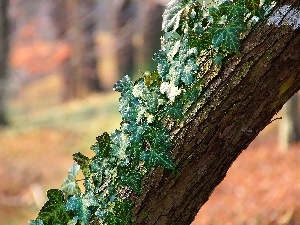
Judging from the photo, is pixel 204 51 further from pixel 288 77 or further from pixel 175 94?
pixel 288 77

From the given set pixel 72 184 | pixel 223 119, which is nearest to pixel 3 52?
pixel 72 184

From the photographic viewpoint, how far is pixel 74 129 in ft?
36.4

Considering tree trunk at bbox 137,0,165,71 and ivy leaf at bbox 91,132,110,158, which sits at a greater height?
tree trunk at bbox 137,0,165,71

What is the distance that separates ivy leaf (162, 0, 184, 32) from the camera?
1992 millimetres

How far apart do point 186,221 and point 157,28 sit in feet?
39.8

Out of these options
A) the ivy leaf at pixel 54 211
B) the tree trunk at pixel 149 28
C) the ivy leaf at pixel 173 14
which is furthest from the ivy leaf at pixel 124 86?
the tree trunk at pixel 149 28

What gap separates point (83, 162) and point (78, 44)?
42.6 ft

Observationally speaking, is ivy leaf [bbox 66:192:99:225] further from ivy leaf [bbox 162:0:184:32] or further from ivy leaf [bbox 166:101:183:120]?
ivy leaf [bbox 162:0:184:32]

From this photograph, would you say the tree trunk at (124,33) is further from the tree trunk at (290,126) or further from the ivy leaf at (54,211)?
the ivy leaf at (54,211)

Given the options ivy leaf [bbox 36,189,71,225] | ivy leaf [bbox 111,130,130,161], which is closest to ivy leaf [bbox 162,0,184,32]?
ivy leaf [bbox 111,130,130,161]

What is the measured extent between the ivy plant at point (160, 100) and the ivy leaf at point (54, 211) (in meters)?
0.05

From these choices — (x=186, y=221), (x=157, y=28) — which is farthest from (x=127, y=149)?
(x=157, y=28)

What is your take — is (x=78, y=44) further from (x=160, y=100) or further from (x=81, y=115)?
(x=160, y=100)

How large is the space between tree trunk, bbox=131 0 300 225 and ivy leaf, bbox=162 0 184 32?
0.83ft
